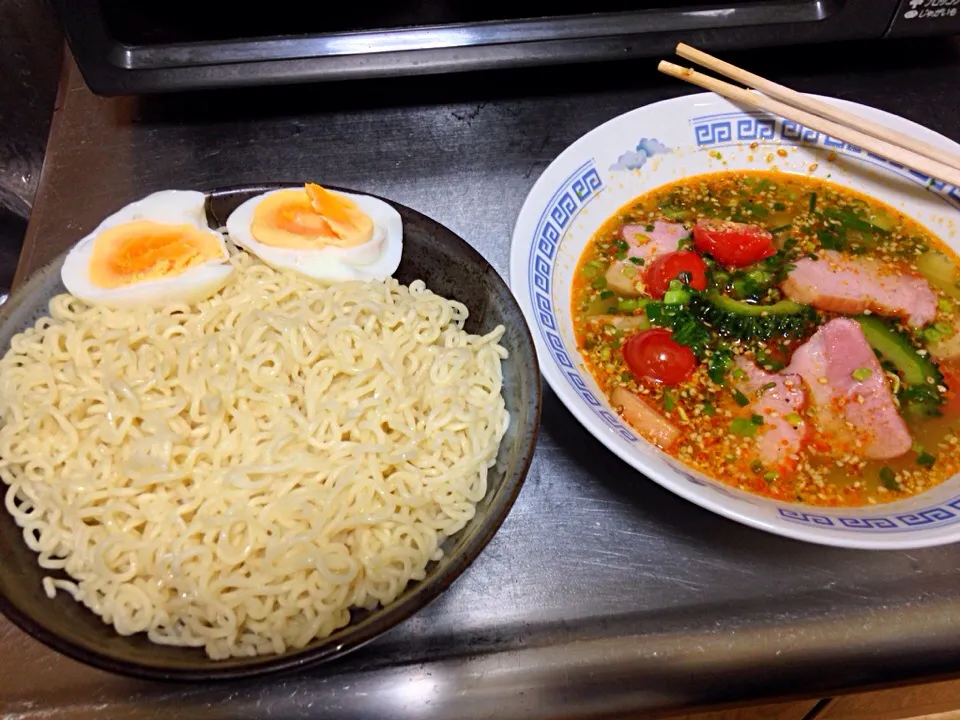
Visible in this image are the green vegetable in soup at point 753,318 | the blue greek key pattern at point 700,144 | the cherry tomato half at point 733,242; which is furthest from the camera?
the cherry tomato half at point 733,242

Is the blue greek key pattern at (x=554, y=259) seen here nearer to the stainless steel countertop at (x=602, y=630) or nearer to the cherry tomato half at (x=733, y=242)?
the stainless steel countertop at (x=602, y=630)

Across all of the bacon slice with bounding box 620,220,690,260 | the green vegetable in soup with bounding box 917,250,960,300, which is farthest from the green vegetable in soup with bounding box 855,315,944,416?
the bacon slice with bounding box 620,220,690,260

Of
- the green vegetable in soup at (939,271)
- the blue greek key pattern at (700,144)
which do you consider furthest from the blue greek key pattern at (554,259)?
the green vegetable in soup at (939,271)

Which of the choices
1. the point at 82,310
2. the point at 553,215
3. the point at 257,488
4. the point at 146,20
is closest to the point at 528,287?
the point at 553,215

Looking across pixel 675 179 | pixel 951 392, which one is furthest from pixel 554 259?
pixel 951 392

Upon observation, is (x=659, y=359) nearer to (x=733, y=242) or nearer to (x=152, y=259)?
(x=733, y=242)


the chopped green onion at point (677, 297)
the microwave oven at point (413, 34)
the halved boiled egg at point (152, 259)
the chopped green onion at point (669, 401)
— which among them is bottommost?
the chopped green onion at point (669, 401)
